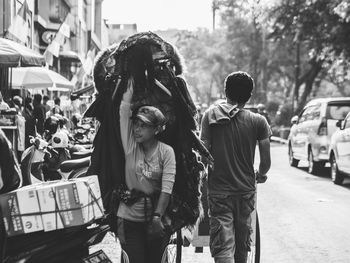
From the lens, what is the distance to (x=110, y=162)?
16.3 feet

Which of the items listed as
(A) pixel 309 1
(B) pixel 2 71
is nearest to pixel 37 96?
(B) pixel 2 71

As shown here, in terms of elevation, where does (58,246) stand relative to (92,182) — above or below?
below

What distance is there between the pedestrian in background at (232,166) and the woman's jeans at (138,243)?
35.5 inches

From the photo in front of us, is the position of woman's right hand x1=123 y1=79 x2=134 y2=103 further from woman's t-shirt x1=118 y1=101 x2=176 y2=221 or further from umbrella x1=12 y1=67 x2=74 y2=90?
umbrella x1=12 y1=67 x2=74 y2=90

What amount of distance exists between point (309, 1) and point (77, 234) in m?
22.6

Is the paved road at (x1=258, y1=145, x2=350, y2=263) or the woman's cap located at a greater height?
the woman's cap

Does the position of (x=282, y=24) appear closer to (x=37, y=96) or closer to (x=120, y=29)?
(x=37, y=96)

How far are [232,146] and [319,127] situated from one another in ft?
40.4

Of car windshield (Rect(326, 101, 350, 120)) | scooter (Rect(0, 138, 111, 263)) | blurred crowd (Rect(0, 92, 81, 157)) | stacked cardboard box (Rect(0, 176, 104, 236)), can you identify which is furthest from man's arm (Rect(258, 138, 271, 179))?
car windshield (Rect(326, 101, 350, 120))

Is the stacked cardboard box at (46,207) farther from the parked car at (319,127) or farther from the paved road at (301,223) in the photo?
the parked car at (319,127)

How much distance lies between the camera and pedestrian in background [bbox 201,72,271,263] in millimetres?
5605

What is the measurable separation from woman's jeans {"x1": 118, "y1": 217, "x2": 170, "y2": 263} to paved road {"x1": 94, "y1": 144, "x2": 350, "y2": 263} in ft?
9.53

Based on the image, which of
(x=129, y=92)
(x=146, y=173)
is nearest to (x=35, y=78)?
(x=129, y=92)

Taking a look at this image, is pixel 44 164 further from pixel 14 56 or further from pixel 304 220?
pixel 304 220
